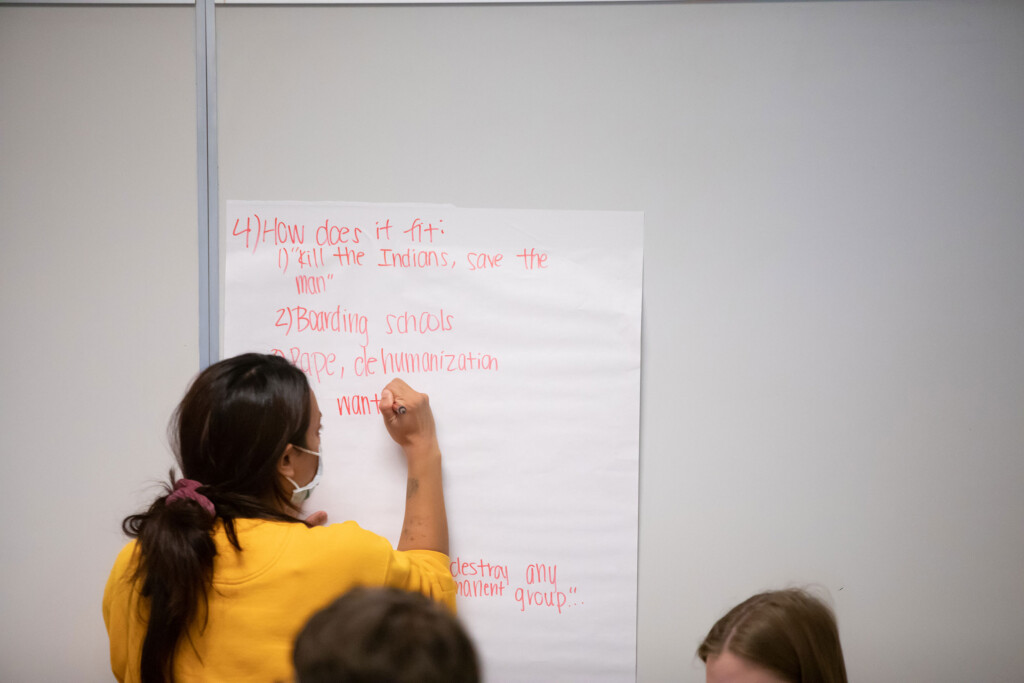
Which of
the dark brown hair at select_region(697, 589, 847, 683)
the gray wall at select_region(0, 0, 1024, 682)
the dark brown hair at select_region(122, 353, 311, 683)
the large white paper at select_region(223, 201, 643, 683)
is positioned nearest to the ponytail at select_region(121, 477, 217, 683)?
the dark brown hair at select_region(122, 353, 311, 683)

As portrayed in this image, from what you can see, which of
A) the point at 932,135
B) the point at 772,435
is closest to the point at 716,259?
the point at 772,435

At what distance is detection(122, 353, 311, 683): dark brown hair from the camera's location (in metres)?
0.98

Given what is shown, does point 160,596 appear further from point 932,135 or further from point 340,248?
point 932,135

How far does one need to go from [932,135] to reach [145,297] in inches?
68.4

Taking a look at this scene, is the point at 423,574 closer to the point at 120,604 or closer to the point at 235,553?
the point at 235,553

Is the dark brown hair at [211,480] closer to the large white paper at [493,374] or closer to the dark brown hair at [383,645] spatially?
the large white paper at [493,374]

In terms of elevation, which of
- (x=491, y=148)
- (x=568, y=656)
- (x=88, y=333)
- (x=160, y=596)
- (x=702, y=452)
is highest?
(x=491, y=148)

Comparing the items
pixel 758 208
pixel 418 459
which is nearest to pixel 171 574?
pixel 418 459

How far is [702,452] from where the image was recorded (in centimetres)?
144

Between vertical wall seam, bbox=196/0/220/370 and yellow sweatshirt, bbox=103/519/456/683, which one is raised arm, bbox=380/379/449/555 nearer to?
yellow sweatshirt, bbox=103/519/456/683

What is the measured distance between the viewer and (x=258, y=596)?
0.99 metres

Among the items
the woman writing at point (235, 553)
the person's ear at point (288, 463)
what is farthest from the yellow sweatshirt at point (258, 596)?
the person's ear at point (288, 463)

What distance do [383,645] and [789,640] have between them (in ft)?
2.18

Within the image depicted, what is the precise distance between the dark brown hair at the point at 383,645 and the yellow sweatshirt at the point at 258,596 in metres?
0.40
